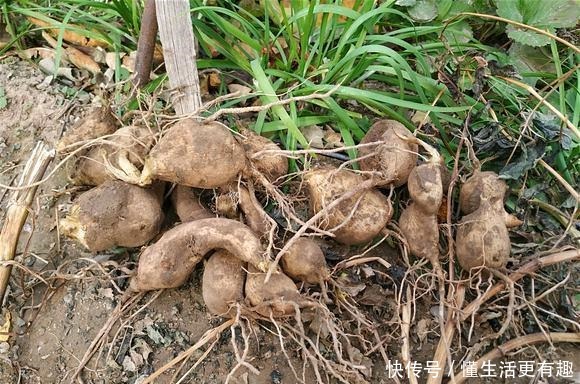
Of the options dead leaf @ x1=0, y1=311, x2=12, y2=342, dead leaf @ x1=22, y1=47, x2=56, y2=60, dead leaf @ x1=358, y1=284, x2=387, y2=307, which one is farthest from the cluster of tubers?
dead leaf @ x1=22, y1=47, x2=56, y2=60

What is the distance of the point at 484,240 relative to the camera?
4.09 feet

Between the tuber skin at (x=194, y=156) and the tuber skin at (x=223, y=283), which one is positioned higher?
the tuber skin at (x=194, y=156)

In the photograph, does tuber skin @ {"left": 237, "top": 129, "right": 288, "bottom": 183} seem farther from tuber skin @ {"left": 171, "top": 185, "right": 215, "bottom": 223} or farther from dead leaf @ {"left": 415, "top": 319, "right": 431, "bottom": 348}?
dead leaf @ {"left": 415, "top": 319, "right": 431, "bottom": 348}

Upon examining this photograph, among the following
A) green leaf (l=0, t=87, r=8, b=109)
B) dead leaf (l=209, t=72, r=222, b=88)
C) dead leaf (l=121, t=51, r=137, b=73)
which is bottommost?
green leaf (l=0, t=87, r=8, b=109)

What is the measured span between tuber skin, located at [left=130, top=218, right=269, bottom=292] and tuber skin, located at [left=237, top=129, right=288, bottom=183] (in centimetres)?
16

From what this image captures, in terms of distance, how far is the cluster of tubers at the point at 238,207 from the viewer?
1.21 metres

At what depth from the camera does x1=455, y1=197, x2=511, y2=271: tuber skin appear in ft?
4.09

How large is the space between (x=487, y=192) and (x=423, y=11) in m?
0.62

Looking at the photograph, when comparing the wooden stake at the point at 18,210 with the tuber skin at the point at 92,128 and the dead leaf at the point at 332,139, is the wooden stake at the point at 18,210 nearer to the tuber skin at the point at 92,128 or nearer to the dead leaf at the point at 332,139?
the tuber skin at the point at 92,128

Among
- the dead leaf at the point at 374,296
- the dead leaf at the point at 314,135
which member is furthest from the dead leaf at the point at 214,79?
the dead leaf at the point at 374,296

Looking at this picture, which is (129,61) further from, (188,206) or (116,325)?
(116,325)

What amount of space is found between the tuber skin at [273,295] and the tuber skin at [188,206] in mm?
201

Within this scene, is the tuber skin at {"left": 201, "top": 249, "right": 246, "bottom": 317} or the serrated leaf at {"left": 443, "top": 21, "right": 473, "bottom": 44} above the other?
the serrated leaf at {"left": 443, "top": 21, "right": 473, "bottom": 44}

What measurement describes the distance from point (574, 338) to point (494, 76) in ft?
2.30
